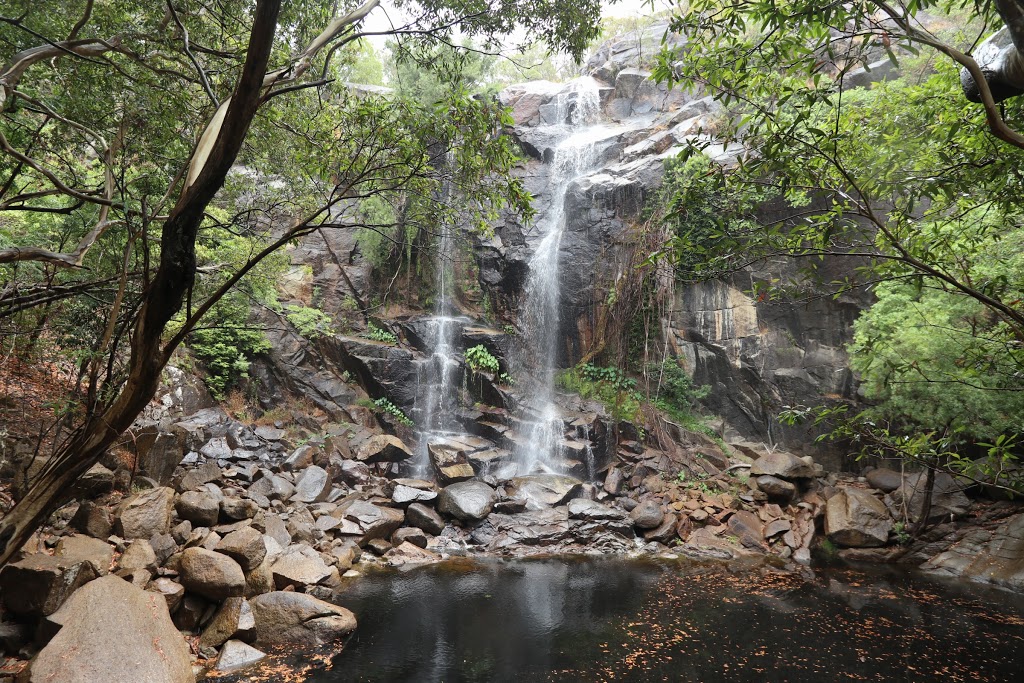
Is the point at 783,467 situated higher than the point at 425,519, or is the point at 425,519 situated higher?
the point at 783,467

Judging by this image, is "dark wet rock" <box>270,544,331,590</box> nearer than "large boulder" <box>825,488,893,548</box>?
Yes

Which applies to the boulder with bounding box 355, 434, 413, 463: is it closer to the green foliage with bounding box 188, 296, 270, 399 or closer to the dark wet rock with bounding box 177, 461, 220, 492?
the dark wet rock with bounding box 177, 461, 220, 492

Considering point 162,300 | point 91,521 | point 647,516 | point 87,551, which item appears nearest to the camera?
point 162,300

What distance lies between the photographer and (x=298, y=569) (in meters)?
8.69

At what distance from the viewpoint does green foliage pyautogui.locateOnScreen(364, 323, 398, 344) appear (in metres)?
18.4

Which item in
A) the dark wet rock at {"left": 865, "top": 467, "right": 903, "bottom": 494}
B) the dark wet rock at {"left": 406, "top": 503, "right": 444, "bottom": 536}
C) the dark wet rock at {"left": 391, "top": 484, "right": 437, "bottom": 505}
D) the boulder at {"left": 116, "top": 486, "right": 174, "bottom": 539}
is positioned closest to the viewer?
the boulder at {"left": 116, "top": 486, "right": 174, "bottom": 539}

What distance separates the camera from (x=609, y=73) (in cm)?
2556

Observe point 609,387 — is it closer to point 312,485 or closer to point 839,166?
point 312,485

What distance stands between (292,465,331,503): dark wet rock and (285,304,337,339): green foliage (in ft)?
18.0

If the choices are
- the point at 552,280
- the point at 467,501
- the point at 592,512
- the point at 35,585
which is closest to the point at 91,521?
the point at 35,585

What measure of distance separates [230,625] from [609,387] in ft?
43.2

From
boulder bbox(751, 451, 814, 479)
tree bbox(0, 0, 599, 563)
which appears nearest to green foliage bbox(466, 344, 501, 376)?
boulder bbox(751, 451, 814, 479)

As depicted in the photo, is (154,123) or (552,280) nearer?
(154,123)

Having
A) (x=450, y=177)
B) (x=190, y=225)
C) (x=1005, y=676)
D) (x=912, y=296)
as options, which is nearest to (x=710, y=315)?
(x=912, y=296)
